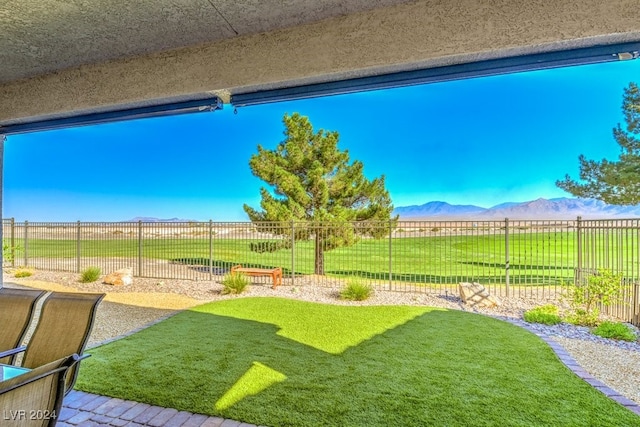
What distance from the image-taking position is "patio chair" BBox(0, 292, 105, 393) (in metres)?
2.33

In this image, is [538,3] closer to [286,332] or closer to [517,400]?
[517,400]

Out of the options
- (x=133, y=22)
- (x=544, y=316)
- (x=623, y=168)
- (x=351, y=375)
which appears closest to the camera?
Answer: (x=133, y=22)

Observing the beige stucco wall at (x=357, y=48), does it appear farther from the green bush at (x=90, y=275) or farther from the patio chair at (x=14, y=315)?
the green bush at (x=90, y=275)

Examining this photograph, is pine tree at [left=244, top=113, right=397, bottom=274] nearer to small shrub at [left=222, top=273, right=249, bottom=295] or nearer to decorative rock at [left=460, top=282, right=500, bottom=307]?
small shrub at [left=222, top=273, right=249, bottom=295]

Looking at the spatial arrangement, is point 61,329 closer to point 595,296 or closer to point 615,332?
point 615,332

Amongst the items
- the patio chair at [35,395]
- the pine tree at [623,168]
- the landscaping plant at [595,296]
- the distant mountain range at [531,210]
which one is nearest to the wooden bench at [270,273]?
the distant mountain range at [531,210]

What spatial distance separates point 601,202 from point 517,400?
857cm

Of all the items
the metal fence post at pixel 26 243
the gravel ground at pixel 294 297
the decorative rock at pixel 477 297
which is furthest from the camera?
the metal fence post at pixel 26 243

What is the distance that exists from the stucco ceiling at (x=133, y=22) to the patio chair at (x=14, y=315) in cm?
→ 208

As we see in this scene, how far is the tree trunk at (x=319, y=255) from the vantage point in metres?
9.83

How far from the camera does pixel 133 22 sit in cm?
254

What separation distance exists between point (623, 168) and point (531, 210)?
32.6 ft

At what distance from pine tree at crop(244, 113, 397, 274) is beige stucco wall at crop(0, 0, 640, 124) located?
22.7 feet

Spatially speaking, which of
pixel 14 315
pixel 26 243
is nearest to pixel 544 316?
pixel 14 315
